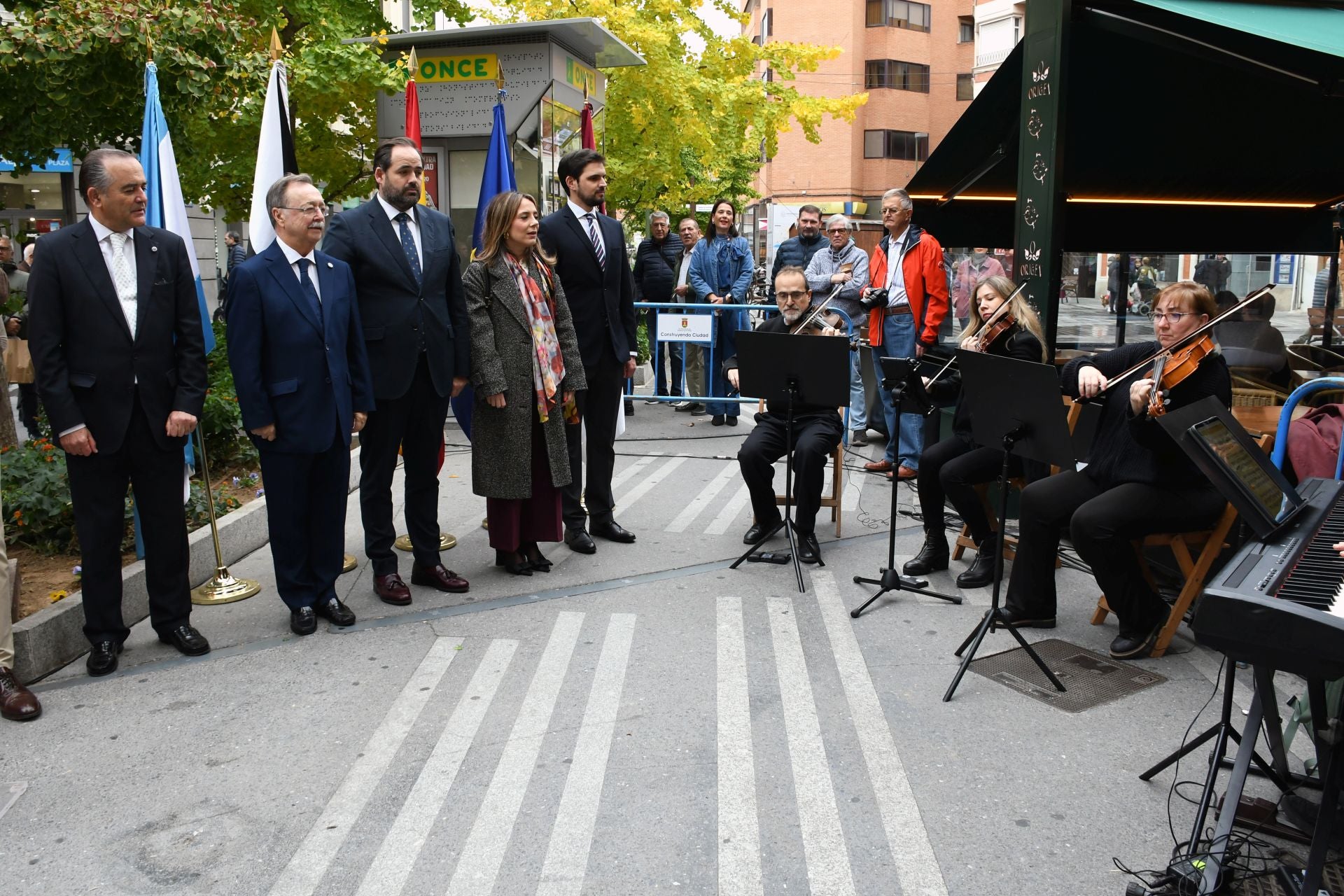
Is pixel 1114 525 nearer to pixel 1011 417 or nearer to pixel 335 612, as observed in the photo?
pixel 1011 417

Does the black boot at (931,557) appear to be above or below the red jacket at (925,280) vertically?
below

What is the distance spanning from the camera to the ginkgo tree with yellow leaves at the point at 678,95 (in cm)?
1772

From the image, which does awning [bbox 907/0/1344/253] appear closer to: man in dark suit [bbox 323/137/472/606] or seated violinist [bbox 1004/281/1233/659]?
seated violinist [bbox 1004/281/1233/659]

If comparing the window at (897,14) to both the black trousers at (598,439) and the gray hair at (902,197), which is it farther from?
the black trousers at (598,439)

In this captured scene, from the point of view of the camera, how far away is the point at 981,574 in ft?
19.4

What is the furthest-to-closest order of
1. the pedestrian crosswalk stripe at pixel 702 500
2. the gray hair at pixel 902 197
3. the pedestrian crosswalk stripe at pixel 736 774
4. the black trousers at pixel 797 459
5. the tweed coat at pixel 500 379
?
the gray hair at pixel 902 197
the pedestrian crosswalk stripe at pixel 702 500
the black trousers at pixel 797 459
the tweed coat at pixel 500 379
the pedestrian crosswalk stripe at pixel 736 774

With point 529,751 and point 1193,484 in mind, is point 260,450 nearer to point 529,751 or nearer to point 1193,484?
point 529,751

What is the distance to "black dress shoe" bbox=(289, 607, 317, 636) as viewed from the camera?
5.09 m

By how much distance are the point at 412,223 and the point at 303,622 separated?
1.97 m

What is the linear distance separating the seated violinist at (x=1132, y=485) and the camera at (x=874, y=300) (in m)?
3.55

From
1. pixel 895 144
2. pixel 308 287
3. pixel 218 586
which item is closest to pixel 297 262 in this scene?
pixel 308 287

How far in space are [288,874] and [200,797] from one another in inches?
25.6

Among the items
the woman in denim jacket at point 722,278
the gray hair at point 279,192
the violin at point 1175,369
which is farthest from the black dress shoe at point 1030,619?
the woman in denim jacket at point 722,278

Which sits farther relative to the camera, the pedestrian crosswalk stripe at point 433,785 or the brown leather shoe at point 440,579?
the brown leather shoe at point 440,579
